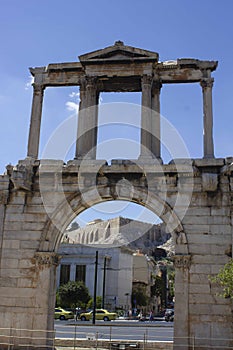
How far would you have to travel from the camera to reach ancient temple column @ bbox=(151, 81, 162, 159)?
56.4 feet

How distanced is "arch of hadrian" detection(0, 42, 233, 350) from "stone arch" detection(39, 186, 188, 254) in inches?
1.4

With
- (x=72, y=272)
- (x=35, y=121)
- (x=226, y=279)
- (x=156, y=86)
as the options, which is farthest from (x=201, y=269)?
(x=72, y=272)

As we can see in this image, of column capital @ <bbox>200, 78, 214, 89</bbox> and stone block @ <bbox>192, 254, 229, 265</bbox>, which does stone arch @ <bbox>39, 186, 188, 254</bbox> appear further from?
column capital @ <bbox>200, 78, 214, 89</bbox>

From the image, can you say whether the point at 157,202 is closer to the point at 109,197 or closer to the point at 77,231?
the point at 109,197

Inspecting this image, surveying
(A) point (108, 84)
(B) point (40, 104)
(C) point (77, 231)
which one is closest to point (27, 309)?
(B) point (40, 104)

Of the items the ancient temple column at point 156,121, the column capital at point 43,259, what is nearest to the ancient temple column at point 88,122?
the ancient temple column at point 156,121

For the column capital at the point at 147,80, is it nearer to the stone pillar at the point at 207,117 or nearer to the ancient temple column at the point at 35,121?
the stone pillar at the point at 207,117

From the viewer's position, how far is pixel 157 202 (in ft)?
53.5

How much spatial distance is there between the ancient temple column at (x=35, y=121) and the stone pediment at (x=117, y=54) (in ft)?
6.91

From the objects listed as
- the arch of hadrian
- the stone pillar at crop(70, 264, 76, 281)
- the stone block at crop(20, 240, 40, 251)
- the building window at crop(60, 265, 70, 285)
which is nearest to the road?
the arch of hadrian

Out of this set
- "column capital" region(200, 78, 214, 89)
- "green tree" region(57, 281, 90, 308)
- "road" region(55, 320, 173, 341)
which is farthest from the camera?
"green tree" region(57, 281, 90, 308)

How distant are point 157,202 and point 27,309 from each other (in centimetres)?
576

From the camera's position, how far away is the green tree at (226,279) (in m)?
13.7

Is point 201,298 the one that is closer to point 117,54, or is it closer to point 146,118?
point 146,118
